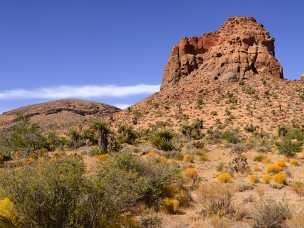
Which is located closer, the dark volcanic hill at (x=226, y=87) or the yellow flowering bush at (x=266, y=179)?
the yellow flowering bush at (x=266, y=179)

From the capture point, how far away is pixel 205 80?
221 ft

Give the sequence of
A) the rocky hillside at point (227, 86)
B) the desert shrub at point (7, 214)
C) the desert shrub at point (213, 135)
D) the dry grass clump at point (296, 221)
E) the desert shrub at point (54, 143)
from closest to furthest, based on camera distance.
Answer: the desert shrub at point (7, 214) → the dry grass clump at point (296, 221) → the desert shrub at point (54, 143) → the desert shrub at point (213, 135) → the rocky hillside at point (227, 86)

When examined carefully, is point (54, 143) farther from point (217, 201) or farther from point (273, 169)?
point (217, 201)

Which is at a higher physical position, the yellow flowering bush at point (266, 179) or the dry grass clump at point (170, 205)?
the yellow flowering bush at point (266, 179)

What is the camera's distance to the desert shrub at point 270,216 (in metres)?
11.7

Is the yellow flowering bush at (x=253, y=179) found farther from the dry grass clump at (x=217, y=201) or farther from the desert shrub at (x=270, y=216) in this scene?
the desert shrub at (x=270, y=216)

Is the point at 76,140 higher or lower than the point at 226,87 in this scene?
lower

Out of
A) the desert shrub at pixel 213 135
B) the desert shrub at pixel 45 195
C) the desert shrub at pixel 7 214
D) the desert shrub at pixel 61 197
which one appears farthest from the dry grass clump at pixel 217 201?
the desert shrub at pixel 213 135

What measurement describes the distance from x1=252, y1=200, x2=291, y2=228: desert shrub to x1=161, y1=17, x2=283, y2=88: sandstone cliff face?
5449 cm

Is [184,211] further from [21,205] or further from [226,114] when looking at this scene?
[226,114]

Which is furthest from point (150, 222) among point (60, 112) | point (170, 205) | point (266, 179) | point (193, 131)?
point (60, 112)

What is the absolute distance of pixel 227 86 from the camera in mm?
64812

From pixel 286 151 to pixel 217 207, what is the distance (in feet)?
53.3

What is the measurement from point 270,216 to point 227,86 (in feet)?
177
